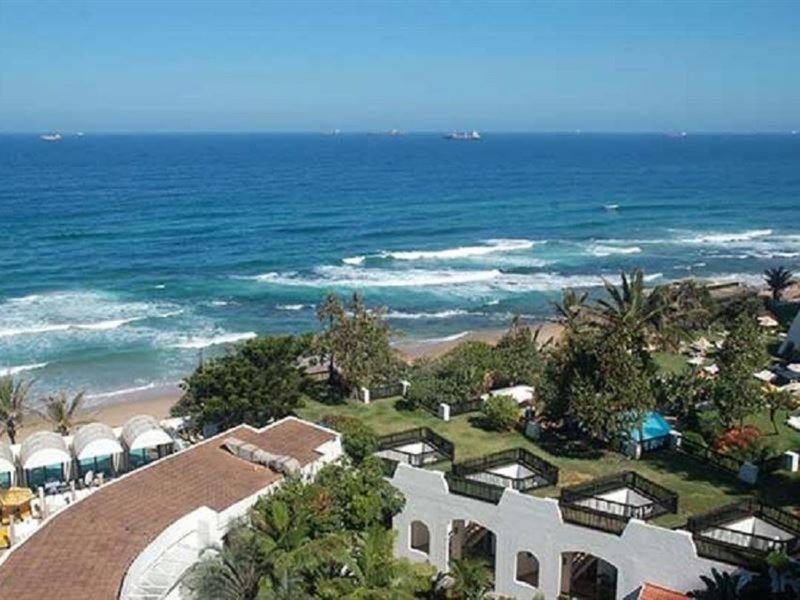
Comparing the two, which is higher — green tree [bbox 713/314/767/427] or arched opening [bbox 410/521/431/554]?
green tree [bbox 713/314/767/427]

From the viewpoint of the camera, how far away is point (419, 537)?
22812mm

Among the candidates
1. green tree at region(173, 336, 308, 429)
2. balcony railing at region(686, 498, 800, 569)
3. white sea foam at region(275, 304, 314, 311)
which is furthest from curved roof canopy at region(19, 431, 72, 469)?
white sea foam at region(275, 304, 314, 311)

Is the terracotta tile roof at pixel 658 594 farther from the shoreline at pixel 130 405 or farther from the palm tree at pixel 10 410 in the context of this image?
the shoreline at pixel 130 405

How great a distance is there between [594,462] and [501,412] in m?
3.38

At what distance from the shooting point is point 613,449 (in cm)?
2542

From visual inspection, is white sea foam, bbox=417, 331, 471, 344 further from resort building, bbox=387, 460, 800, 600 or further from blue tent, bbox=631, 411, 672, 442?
resort building, bbox=387, 460, 800, 600

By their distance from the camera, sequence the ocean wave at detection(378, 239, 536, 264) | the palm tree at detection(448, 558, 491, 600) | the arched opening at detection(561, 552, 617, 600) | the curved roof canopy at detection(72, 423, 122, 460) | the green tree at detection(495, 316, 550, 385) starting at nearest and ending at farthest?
the palm tree at detection(448, 558, 491, 600) < the arched opening at detection(561, 552, 617, 600) < the curved roof canopy at detection(72, 423, 122, 460) < the green tree at detection(495, 316, 550, 385) < the ocean wave at detection(378, 239, 536, 264)

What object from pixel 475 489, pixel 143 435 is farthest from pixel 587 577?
pixel 143 435

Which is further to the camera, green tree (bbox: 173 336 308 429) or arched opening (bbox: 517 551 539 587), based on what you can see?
green tree (bbox: 173 336 308 429)

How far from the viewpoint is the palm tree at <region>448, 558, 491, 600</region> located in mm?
19344

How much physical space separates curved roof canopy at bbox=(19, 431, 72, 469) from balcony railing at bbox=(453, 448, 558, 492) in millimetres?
10842

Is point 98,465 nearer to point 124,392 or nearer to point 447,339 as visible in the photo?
point 124,392

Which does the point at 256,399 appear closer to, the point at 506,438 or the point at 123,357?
the point at 506,438

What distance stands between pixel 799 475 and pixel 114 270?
182 feet
